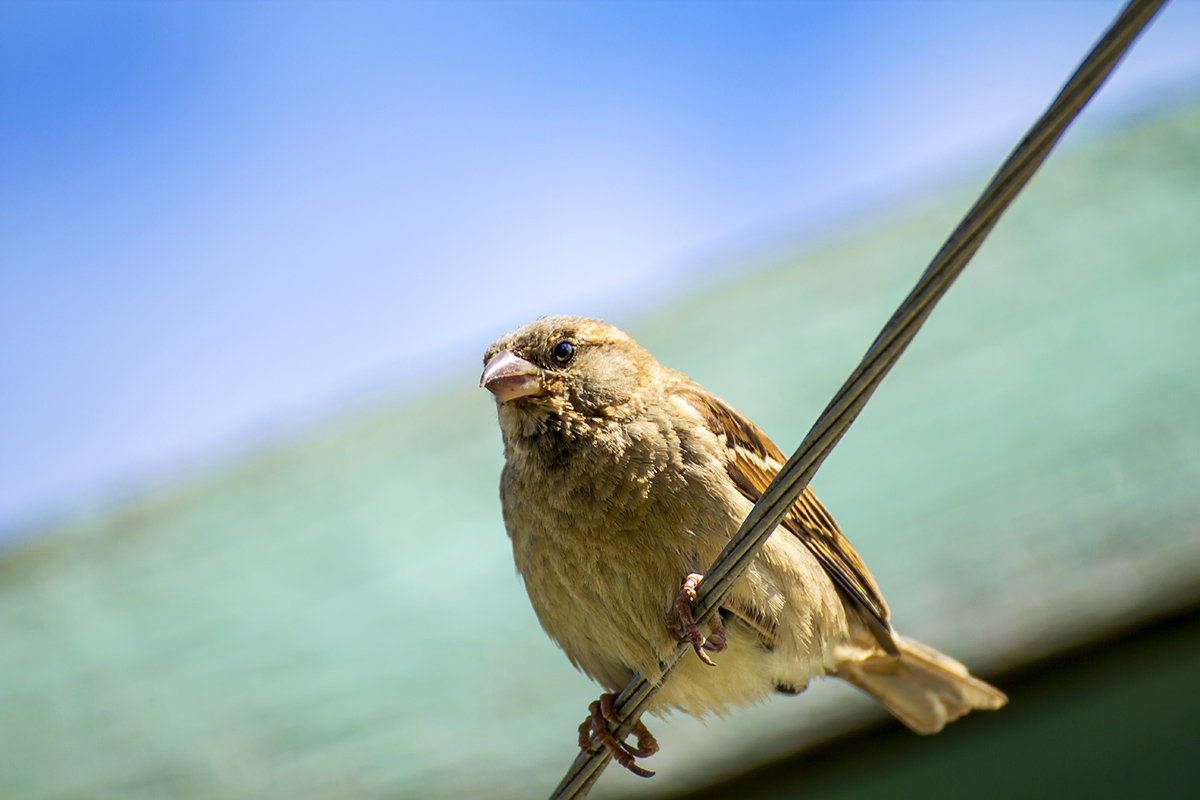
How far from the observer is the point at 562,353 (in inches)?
160

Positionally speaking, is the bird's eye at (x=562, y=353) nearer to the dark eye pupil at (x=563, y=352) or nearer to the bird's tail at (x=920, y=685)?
the dark eye pupil at (x=563, y=352)

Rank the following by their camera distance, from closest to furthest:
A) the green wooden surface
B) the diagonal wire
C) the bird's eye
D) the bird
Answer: the diagonal wire → the bird → the bird's eye → the green wooden surface

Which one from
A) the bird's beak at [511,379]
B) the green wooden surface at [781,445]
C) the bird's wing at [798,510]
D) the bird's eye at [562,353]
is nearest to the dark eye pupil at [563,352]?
the bird's eye at [562,353]

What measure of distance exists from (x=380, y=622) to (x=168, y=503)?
4.49 m

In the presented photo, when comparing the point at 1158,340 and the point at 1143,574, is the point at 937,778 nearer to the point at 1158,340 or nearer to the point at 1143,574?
the point at 1143,574

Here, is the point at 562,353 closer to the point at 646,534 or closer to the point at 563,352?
the point at 563,352

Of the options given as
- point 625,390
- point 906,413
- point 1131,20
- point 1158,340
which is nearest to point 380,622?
point 906,413

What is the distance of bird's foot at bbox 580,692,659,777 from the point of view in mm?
3938

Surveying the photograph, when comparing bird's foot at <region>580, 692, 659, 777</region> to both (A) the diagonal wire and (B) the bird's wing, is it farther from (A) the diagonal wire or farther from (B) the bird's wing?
(A) the diagonal wire

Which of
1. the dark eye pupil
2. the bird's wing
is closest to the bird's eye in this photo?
the dark eye pupil

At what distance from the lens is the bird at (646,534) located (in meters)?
3.64

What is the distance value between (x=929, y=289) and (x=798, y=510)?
225 centimetres

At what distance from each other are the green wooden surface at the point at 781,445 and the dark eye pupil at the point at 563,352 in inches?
97.6

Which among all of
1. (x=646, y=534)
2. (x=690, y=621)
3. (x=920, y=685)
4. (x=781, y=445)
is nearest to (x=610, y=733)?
(x=690, y=621)
